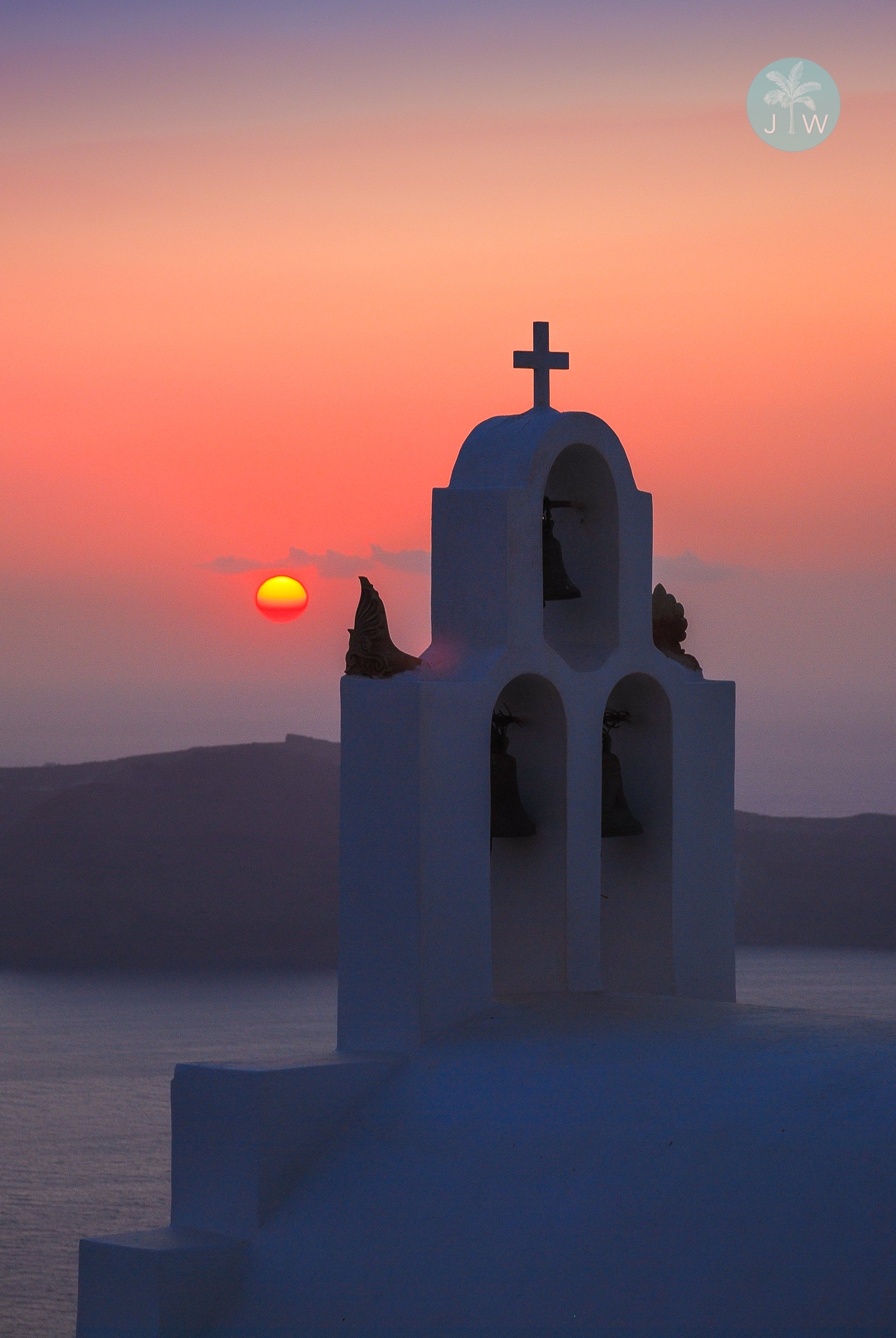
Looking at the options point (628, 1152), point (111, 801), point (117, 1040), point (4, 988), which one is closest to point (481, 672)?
point (628, 1152)

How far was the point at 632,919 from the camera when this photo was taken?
11602 millimetres

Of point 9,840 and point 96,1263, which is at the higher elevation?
point 96,1263

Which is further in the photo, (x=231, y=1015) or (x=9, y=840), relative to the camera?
(x=9, y=840)

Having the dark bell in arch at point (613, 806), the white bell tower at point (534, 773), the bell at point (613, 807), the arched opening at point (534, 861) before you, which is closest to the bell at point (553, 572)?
the white bell tower at point (534, 773)

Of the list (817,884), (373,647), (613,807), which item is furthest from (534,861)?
(817,884)

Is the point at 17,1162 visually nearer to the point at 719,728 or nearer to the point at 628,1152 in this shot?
the point at 719,728

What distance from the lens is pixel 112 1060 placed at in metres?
39.4

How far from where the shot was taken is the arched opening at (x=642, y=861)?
11438mm

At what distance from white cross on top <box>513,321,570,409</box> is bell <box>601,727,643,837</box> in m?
2.20

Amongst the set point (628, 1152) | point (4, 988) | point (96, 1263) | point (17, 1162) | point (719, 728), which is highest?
point (719, 728)

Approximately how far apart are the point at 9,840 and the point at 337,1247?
2422 inches

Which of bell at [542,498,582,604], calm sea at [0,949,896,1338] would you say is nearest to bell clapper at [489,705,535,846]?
bell at [542,498,582,604]

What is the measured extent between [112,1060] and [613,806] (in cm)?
3005

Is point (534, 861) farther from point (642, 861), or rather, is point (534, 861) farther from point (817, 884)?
point (817, 884)
